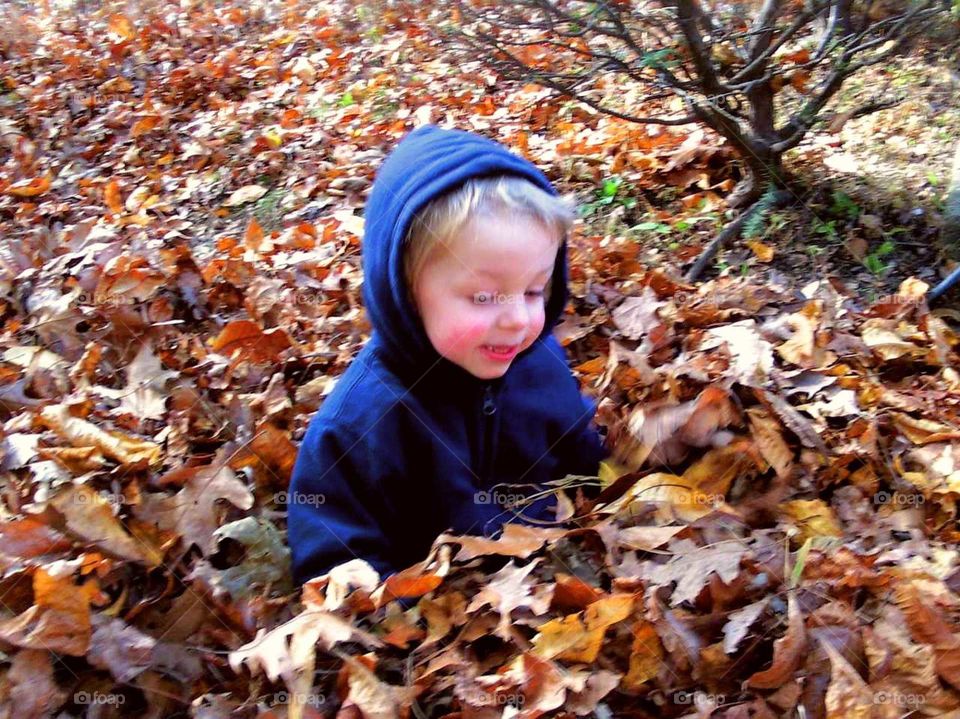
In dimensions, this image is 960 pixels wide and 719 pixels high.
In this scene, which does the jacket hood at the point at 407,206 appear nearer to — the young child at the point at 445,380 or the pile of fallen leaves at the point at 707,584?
the young child at the point at 445,380

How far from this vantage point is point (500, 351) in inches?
76.7

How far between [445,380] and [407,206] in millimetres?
548

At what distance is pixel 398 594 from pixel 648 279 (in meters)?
2.08

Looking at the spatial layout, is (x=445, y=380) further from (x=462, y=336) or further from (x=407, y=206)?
(x=407, y=206)

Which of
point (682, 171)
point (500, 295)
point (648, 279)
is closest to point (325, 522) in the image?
point (500, 295)

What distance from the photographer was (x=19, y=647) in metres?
1.69

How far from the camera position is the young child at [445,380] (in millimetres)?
1831

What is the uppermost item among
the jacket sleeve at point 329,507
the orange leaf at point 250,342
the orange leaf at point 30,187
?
the orange leaf at point 30,187

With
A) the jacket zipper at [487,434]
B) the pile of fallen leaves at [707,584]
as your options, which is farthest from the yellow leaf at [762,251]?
the jacket zipper at [487,434]

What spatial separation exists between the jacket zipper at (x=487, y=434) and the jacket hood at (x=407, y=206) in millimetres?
146

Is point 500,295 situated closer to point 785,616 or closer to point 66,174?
point 785,616

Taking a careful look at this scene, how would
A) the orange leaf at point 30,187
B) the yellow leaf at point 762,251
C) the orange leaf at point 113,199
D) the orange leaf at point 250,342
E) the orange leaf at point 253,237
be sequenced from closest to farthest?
1. the orange leaf at point 250,342
2. the yellow leaf at point 762,251
3. the orange leaf at point 253,237
4. the orange leaf at point 113,199
5. the orange leaf at point 30,187

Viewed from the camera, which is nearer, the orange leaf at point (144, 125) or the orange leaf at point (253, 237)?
the orange leaf at point (253, 237)

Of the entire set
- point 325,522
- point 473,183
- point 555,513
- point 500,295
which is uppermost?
point 473,183
